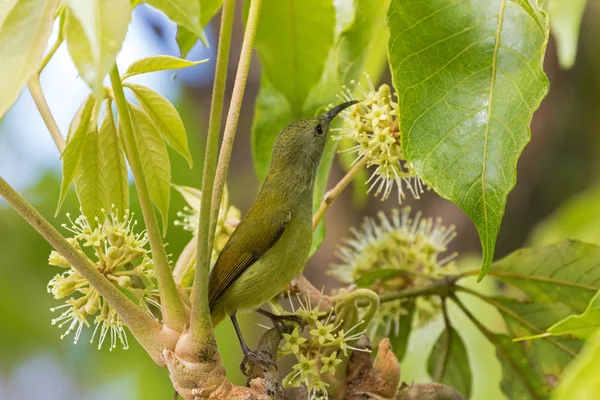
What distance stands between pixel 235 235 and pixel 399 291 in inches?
15.9

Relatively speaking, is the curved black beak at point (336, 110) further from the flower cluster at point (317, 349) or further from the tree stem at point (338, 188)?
the flower cluster at point (317, 349)

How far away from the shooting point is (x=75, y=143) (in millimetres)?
1256

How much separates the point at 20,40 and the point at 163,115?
407mm

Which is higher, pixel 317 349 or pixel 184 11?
pixel 184 11

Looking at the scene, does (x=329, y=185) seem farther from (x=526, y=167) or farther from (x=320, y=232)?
(x=320, y=232)

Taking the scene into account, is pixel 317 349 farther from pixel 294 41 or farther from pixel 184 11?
pixel 294 41

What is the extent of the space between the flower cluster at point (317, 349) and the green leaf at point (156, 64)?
0.48 meters

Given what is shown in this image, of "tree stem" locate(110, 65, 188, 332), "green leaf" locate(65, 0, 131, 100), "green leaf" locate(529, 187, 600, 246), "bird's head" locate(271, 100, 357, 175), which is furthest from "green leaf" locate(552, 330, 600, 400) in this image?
"green leaf" locate(529, 187, 600, 246)

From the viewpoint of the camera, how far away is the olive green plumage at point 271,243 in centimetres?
150

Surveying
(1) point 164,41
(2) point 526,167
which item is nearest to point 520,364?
(2) point 526,167

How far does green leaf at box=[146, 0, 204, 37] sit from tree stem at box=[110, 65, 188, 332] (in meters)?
0.18

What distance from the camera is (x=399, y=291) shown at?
1.68 m

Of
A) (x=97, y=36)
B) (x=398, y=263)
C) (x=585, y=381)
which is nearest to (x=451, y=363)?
(x=398, y=263)

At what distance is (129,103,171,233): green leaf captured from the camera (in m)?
1.32
